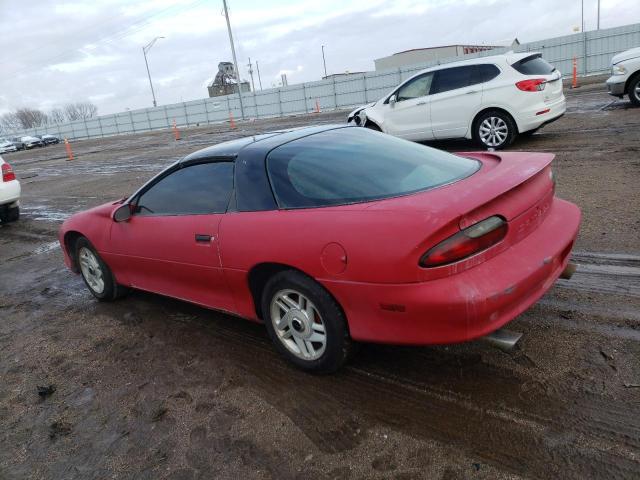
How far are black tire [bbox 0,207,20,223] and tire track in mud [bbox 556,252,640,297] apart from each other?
9503 millimetres

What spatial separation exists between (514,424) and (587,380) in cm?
56

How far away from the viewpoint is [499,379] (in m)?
2.81

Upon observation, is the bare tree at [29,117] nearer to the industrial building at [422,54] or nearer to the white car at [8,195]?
the industrial building at [422,54]

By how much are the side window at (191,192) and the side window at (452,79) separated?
705cm

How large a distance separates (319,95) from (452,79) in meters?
27.0

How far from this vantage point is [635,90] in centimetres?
1133

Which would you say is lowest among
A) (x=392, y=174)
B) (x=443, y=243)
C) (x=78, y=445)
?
(x=78, y=445)

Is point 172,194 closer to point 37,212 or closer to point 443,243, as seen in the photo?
point 443,243

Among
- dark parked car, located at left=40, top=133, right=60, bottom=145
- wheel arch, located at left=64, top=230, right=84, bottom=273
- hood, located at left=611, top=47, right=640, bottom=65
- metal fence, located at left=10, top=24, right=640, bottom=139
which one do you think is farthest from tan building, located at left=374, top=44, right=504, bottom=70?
wheel arch, located at left=64, top=230, right=84, bottom=273

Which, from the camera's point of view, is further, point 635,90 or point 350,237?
point 635,90

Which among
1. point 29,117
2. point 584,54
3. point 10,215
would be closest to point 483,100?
point 10,215

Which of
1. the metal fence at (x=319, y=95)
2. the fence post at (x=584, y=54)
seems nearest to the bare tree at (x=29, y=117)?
the metal fence at (x=319, y=95)

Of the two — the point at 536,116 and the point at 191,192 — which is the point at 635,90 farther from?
the point at 191,192

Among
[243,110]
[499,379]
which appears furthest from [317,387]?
[243,110]
